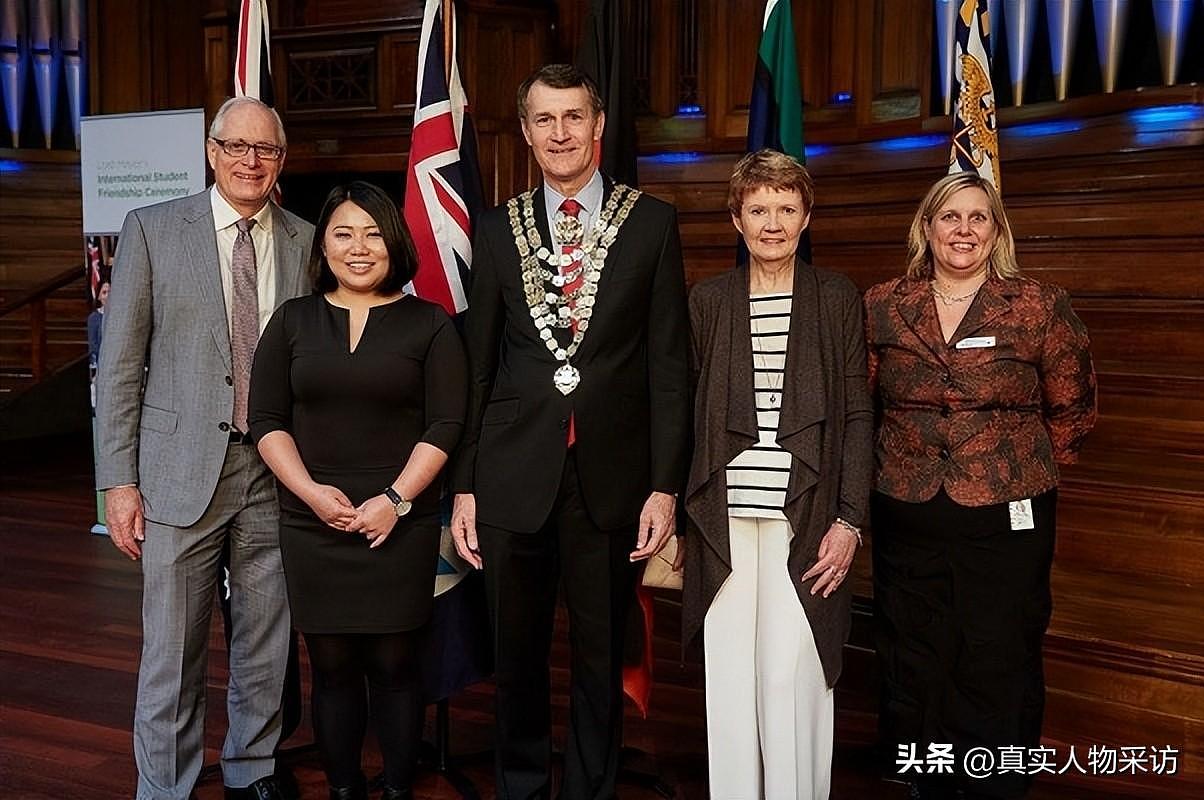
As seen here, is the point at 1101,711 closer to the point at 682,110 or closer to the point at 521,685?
the point at 521,685

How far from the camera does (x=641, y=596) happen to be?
294 cm

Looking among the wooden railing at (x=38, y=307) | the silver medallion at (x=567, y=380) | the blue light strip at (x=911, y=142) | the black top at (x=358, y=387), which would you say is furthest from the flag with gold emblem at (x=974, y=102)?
the wooden railing at (x=38, y=307)

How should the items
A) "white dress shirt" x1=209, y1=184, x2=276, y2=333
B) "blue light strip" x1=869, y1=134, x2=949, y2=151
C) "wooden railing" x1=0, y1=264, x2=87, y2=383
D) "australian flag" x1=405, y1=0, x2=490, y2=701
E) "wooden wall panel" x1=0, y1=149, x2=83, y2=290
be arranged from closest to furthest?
"white dress shirt" x1=209, y1=184, x2=276, y2=333
"australian flag" x1=405, y1=0, x2=490, y2=701
"blue light strip" x1=869, y1=134, x2=949, y2=151
"wooden railing" x1=0, y1=264, x2=87, y2=383
"wooden wall panel" x1=0, y1=149, x2=83, y2=290

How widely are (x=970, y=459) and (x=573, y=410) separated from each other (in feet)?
2.70

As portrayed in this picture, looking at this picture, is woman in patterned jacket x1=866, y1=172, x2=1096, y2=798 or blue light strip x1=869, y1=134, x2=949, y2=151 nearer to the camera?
woman in patterned jacket x1=866, y1=172, x2=1096, y2=798

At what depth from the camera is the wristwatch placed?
7.96 feet

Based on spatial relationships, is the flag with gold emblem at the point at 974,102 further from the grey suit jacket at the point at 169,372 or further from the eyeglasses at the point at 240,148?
the grey suit jacket at the point at 169,372

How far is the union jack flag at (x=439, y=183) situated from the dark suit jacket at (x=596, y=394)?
1.51 feet

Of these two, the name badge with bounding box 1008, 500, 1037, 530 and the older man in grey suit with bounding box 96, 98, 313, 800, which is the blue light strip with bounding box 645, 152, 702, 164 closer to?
the older man in grey suit with bounding box 96, 98, 313, 800

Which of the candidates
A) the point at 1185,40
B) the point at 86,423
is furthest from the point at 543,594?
the point at 86,423

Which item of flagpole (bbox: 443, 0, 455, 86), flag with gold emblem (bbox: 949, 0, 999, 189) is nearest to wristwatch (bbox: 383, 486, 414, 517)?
flagpole (bbox: 443, 0, 455, 86)

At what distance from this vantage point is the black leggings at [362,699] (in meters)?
2.50

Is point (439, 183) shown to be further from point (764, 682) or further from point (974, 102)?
point (974, 102)

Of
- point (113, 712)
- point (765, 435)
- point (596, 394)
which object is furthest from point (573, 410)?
point (113, 712)
